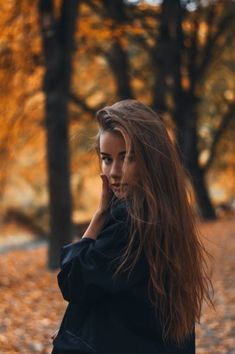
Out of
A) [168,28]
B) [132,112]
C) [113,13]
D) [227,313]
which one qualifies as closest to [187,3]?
[168,28]

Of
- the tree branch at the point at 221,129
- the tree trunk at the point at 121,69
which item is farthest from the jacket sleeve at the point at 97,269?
the tree branch at the point at 221,129

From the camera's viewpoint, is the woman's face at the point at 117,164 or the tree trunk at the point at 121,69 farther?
the tree trunk at the point at 121,69

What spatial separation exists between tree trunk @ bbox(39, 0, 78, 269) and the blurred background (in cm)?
2

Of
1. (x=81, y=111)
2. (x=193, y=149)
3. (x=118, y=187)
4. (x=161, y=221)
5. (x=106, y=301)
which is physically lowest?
(x=193, y=149)

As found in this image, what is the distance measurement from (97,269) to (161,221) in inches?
11.2

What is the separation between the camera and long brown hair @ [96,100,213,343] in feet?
8.25

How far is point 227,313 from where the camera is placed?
9125mm

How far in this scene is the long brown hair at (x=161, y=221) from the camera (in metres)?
2.52

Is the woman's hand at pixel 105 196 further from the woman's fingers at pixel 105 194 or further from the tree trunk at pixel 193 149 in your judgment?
the tree trunk at pixel 193 149

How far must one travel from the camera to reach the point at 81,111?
21.0m

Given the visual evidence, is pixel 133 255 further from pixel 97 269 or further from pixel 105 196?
pixel 105 196

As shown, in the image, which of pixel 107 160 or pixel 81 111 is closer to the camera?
pixel 107 160

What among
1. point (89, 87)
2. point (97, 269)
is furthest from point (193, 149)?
point (97, 269)

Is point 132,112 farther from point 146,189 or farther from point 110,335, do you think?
point 110,335
